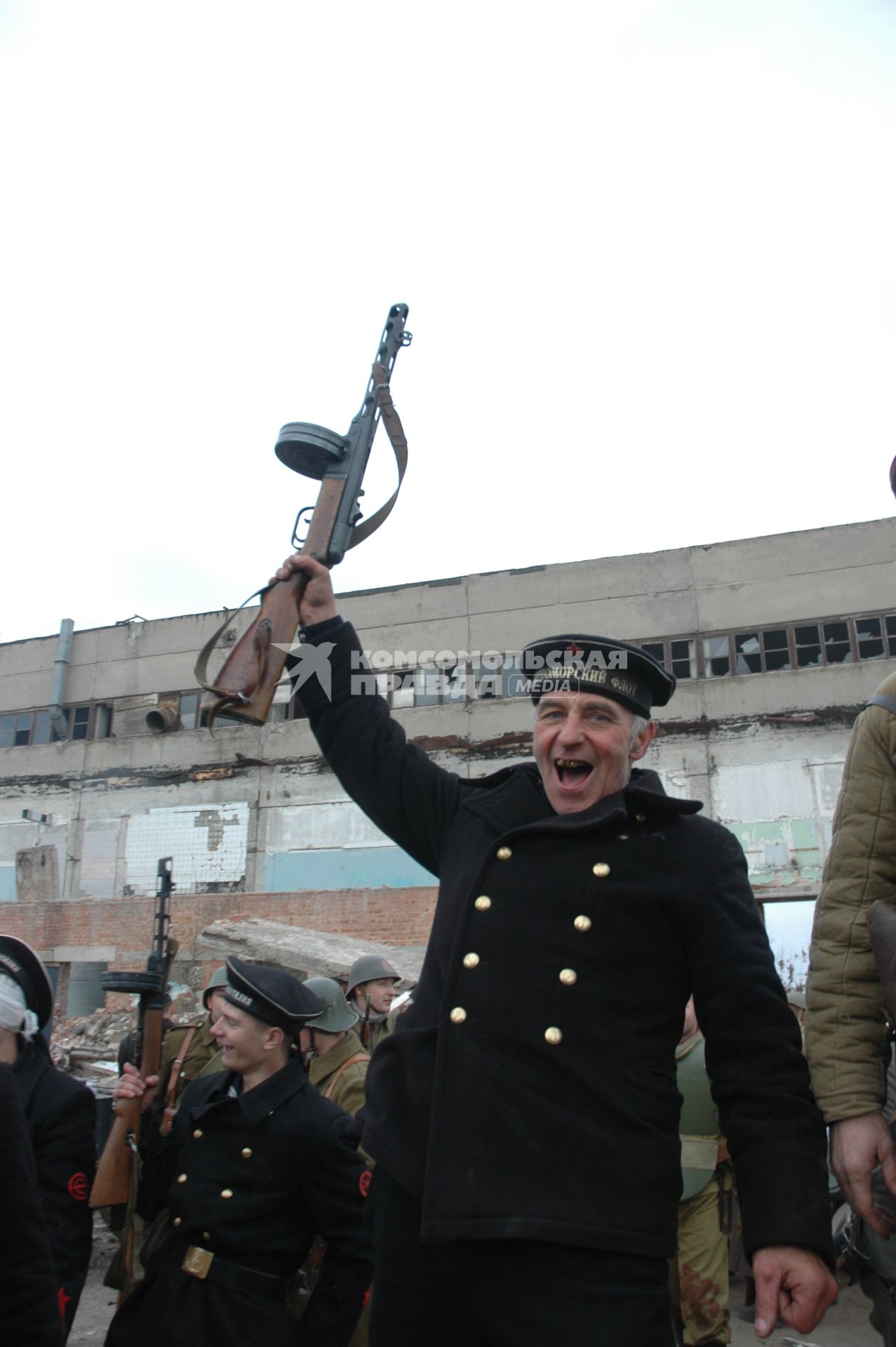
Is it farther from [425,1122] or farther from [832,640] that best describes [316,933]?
[832,640]

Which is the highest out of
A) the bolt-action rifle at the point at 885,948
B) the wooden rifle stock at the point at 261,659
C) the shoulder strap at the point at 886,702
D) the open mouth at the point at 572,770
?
the wooden rifle stock at the point at 261,659

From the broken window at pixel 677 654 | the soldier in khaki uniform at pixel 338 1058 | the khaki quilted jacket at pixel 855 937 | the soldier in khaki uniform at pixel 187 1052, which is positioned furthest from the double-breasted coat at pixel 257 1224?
the broken window at pixel 677 654

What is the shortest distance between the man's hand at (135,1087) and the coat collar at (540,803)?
6.83ft

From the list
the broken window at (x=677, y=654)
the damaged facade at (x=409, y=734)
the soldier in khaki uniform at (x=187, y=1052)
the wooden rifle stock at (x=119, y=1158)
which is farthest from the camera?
the broken window at (x=677, y=654)

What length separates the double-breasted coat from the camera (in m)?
3.03

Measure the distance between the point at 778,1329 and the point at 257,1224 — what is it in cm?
424

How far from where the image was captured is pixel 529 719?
24.7 meters

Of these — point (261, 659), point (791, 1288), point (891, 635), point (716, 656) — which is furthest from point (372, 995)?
point (891, 635)

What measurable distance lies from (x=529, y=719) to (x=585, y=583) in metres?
3.66

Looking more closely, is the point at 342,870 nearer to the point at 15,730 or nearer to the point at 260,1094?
the point at 15,730

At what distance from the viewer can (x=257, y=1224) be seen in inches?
125

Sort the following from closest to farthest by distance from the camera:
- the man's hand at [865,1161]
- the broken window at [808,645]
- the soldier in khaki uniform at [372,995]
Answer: the man's hand at [865,1161] → the soldier in khaki uniform at [372,995] → the broken window at [808,645]

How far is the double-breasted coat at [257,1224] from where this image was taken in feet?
9.93

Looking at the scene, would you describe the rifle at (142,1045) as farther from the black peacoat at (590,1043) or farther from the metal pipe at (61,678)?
the metal pipe at (61,678)
